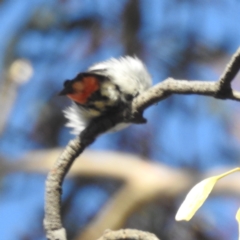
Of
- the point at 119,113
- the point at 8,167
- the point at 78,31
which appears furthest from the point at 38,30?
the point at 119,113

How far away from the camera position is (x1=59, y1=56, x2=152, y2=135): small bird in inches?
37.2

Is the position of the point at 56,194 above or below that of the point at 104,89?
below

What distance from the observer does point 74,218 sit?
7.97 ft

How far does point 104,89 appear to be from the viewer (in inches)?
39.8

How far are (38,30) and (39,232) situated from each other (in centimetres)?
95

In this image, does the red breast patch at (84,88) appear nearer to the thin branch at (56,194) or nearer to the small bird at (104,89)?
the small bird at (104,89)

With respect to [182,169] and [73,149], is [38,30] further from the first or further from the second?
[73,149]

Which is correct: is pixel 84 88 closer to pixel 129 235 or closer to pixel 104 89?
pixel 104 89

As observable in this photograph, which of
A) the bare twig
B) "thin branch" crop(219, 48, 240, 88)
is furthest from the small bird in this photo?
"thin branch" crop(219, 48, 240, 88)

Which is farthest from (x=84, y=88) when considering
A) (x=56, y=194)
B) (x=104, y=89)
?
(x=56, y=194)

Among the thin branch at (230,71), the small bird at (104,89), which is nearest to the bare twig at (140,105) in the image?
the thin branch at (230,71)

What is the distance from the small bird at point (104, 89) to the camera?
0.94 meters

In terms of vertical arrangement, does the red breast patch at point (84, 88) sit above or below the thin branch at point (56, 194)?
above

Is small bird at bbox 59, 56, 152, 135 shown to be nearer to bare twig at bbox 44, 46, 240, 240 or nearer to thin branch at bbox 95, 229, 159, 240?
bare twig at bbox 44, 46, 240, 240
